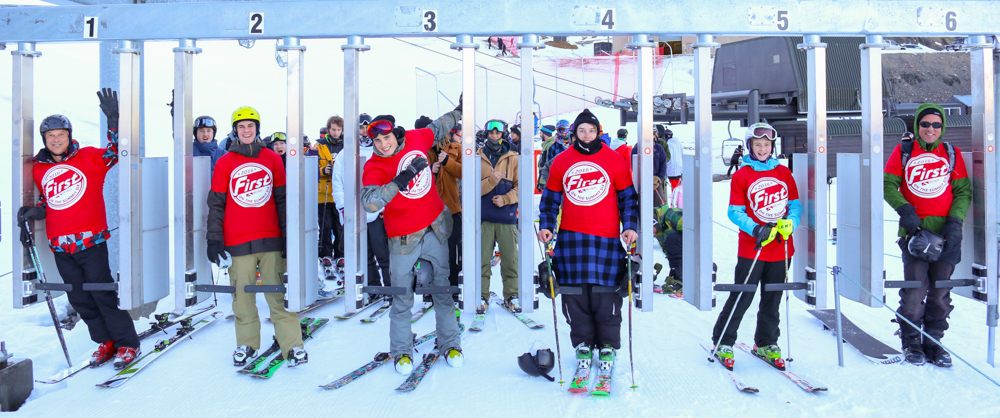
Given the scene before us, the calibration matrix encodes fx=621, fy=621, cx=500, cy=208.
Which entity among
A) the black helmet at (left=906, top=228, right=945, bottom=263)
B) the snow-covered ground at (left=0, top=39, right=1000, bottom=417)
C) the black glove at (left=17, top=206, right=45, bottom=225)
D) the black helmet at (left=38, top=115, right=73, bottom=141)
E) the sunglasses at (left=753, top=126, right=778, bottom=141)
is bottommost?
the snow-covered ground at (left=0, top=39, right=1000, bottom=417)

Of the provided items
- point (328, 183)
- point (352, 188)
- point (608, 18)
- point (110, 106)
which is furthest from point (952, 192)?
point (110, 106)

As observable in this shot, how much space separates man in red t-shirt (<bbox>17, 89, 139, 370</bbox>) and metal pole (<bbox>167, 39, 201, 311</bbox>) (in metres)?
0.62

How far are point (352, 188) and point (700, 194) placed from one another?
213 cm

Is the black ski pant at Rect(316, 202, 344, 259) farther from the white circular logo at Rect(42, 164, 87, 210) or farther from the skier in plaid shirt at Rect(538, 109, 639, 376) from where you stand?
the skier in plaid shirt at Rect(538, 109, 639, 376)

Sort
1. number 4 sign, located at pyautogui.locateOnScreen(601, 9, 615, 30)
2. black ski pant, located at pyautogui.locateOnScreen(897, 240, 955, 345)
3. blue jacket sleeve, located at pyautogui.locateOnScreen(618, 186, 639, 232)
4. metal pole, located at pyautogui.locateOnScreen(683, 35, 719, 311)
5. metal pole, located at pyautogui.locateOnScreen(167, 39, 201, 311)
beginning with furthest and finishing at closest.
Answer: black ski pant, located at pyautogui.locateOnScreen(897, 240, 955, 345) → blue jacket sleeve, located at pyautogui.locateOnScreen(618, 186, 639, 232) → metal pole, located at pyautogui.locateOnScreen(167, 39, 201, 311) → metal pole, located at pyautogui.locateOnScreen(683, 35, 719, 311) → number 4 sign, located at pyautogui.locateOnScreen(601, 9, 615, 30)

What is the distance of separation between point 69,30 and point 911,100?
1218cm

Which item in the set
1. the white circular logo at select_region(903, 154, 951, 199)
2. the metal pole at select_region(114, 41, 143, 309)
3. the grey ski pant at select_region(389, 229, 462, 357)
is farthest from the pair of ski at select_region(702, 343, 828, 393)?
the metal pole at select_region(114, 41, 143, 309)

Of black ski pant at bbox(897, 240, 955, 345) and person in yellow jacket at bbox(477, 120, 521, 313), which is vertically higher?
person in yellow jacket at bbox(477, 120, 521, 313)

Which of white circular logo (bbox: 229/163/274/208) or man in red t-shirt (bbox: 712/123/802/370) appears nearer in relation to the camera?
man in red t-shirt (bbox: 712/123/802/370)

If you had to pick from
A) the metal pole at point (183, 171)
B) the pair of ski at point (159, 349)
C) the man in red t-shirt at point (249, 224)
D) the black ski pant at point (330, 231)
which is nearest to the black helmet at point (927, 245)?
the man in red t-shirt at point (249, 224)

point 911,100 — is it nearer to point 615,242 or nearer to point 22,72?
point 615,242

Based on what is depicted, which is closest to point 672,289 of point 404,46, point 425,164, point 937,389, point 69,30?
point 937,389

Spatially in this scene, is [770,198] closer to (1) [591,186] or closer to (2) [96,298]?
(1) [591,186]

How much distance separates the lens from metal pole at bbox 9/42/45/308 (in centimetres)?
392
